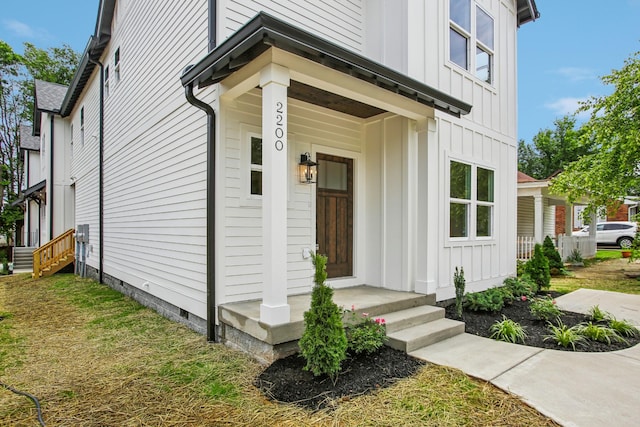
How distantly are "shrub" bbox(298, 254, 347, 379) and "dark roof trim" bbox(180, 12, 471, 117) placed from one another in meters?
1.95

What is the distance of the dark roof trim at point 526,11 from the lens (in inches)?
327

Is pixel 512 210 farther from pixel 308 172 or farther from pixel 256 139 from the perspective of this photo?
pixel 256 139

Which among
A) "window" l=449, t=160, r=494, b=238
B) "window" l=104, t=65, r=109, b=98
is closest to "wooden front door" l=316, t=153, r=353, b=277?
"window" l=449, t=160, r=494, b=238

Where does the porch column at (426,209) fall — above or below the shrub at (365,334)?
above

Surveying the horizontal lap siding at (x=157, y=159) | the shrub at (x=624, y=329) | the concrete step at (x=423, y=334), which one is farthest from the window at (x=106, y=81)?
the shrub at (x=624, y=329)

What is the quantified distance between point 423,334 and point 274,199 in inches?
A: 91.9

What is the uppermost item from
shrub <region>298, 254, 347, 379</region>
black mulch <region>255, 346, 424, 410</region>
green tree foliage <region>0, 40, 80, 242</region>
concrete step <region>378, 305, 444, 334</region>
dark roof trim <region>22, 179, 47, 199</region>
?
green tree foliage <region>0, 40, 80, 242</region>

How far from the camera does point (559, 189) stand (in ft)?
35.2

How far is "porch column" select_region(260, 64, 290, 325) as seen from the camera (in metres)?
3.51

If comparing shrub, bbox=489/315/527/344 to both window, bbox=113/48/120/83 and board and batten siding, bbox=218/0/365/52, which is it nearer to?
board and batten siding, bbox=218/0/365/52

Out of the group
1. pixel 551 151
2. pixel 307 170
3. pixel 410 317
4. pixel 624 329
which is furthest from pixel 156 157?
pixel 551 151

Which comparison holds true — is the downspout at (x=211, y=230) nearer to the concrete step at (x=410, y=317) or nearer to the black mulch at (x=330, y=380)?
the black mulch at (x=330, y=380)

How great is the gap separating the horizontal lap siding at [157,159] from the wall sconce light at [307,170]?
1364 millimetres

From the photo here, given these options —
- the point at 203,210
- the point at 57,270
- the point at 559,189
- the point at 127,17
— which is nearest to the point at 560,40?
the point at 559,189
